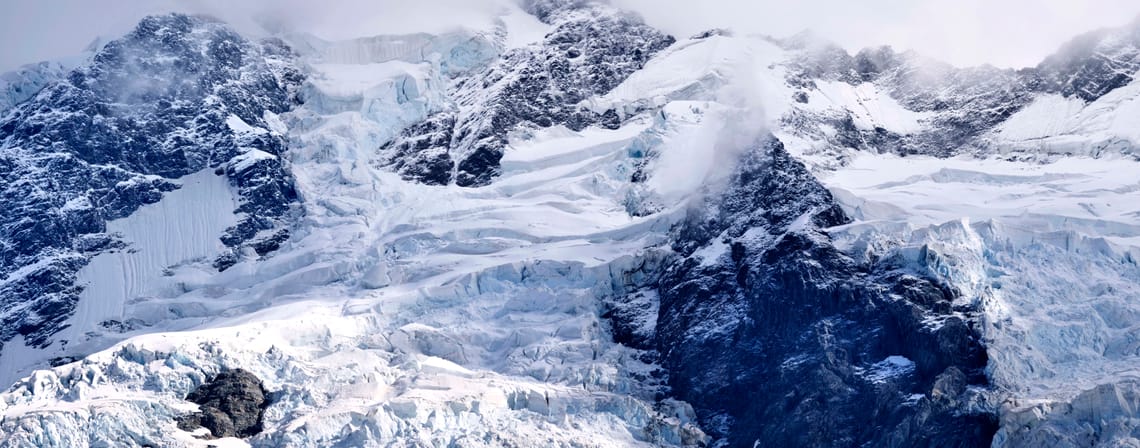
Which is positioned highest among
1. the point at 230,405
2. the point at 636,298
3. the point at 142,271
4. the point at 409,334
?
the point at 142,271

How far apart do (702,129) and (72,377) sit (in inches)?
2816

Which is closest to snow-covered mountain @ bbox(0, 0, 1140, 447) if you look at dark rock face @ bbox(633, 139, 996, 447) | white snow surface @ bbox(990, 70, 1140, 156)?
dark rock face @ bbox(633, 139, 996, 447)

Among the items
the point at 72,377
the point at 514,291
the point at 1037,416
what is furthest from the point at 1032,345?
the point at 72,377

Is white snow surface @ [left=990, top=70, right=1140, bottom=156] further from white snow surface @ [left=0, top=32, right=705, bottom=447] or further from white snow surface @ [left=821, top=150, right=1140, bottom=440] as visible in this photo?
white snow surface @ [left=0, top=32, right=705, bottom=447]

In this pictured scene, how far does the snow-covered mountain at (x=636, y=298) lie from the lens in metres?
153

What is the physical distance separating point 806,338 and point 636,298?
67.6 ft

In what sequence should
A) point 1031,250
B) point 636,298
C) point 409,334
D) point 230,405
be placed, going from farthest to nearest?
point 636,298
point 409,334
point 1031,250
point 230,405

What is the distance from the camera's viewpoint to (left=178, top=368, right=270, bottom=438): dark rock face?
155 m

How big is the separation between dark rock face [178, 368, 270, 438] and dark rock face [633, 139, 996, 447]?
1402 inches

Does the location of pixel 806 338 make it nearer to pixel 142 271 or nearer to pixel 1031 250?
pixel 1031 250

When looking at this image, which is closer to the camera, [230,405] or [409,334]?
[230,405]

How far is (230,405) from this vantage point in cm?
15675

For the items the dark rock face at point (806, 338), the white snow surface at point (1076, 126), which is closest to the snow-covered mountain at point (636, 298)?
the dark rock face at point (806, 338)

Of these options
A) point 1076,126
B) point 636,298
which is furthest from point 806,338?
point 1076,126
